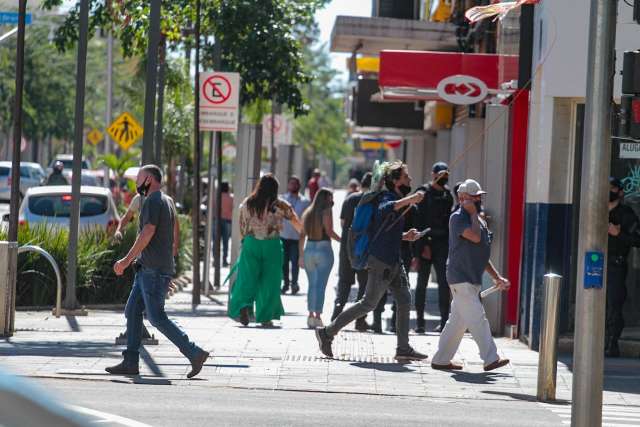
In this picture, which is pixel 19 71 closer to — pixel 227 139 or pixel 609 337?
pixel 609 337

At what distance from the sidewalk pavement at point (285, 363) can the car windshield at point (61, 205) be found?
575 cm

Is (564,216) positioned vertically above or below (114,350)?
above

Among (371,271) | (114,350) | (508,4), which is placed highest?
(508,4)

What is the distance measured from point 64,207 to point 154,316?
1114 cm

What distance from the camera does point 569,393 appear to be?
36.3ft

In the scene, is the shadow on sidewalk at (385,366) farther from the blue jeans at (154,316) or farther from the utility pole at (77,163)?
the utility pole at (77,163)

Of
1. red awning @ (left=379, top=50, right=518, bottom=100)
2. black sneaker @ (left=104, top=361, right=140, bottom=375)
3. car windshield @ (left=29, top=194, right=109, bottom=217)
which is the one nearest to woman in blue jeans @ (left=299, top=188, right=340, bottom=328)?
red awning @ (left=379, top=50, right=518, bottom=100)

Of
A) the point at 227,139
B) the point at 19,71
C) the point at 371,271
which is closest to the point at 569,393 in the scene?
the point at 371,271

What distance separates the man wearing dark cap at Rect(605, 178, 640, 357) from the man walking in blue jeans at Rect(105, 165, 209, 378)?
4.77m

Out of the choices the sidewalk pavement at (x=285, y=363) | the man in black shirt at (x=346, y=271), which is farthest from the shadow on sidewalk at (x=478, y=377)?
the man in black shirt at (x=346, y=271)

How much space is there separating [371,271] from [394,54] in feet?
17.6

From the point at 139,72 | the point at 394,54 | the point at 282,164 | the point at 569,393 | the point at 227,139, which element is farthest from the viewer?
the point at 227,139

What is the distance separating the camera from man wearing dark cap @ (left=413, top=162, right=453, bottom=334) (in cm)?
1487

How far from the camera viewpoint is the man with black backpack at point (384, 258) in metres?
12.2
